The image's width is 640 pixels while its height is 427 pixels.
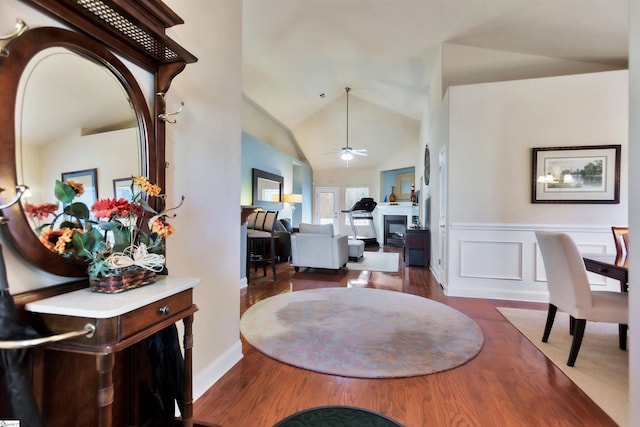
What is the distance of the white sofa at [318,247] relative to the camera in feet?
16.1

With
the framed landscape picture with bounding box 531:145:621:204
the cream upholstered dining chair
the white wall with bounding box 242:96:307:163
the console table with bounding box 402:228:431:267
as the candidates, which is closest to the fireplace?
the console table with bounding box 402:228:431:267

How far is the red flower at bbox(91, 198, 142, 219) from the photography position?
100cm

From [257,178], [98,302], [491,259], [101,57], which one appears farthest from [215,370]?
[257,178]

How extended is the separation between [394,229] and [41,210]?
884 cm

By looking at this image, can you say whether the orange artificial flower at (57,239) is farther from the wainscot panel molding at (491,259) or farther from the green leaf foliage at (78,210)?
the wainscot panel molding at (491,259)

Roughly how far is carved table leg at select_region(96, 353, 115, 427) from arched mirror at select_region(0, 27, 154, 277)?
1.19ft

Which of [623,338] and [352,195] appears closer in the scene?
[623,338]

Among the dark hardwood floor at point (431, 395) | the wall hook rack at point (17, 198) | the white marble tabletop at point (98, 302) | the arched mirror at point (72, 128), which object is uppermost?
the arched mirror at point (72, 128)

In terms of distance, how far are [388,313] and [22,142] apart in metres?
3.05

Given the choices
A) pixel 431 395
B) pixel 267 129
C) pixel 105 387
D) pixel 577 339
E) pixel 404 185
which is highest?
pixel 267 129

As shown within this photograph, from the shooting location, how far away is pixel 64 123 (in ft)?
3.39

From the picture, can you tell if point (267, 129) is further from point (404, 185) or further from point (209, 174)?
point (209, 174)

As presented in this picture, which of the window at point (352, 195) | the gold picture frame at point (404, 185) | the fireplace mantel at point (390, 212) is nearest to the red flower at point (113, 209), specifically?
the fireplace mantel at point (390, 212)

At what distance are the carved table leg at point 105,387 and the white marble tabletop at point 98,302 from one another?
15 cm
